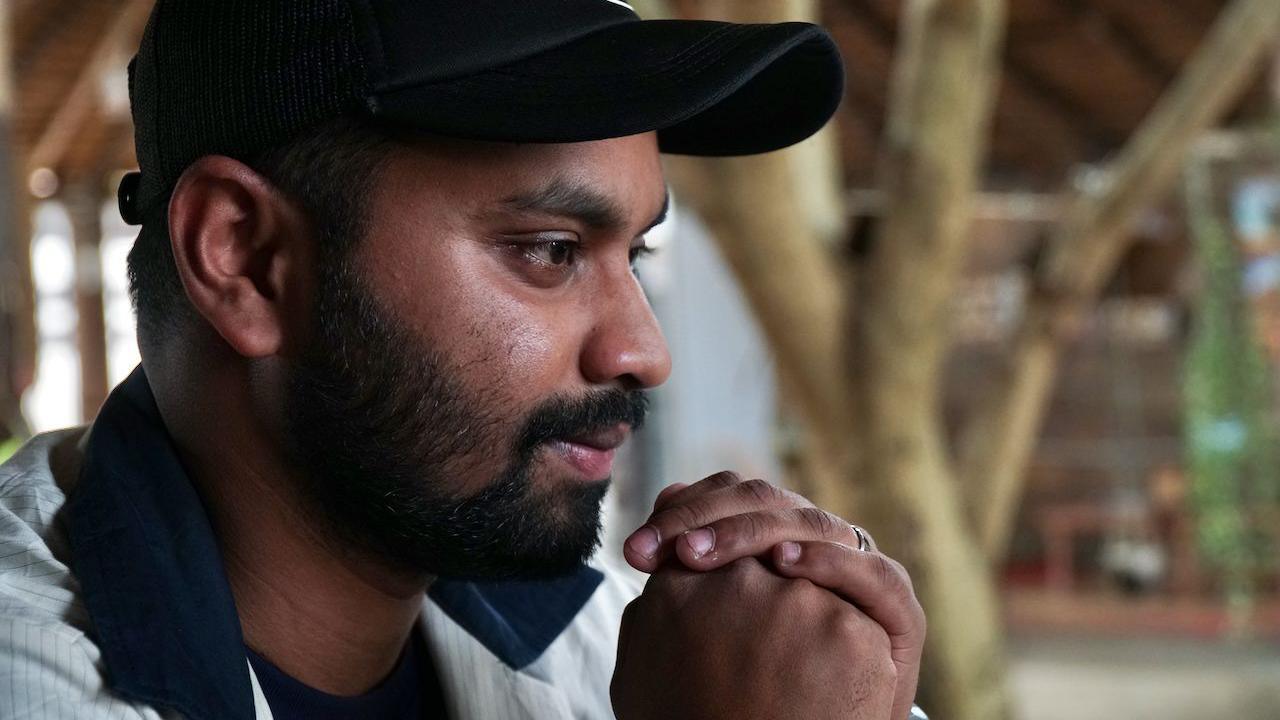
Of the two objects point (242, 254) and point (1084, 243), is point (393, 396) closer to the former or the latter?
point (242, 254)

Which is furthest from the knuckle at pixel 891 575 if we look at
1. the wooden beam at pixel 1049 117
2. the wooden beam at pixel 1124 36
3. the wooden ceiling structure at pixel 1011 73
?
the wooden beam at pixel 1049 117

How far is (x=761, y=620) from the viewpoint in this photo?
993 millimetres

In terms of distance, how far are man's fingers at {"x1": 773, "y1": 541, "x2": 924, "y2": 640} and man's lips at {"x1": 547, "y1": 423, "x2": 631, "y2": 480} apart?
0.19 m

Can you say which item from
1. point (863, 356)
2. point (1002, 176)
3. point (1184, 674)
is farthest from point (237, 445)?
point (1002, 176)

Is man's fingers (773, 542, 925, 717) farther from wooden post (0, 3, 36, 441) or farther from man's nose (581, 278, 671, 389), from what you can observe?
wooden post (0, 3, 36, 441)

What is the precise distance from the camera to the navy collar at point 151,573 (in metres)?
0.95

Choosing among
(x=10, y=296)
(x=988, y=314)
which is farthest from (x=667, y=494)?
(x=988, y=314)

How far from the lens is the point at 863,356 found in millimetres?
2951

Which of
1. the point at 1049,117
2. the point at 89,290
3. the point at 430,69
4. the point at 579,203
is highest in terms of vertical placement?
the point at 430,69

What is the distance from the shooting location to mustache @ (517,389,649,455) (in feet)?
3.63

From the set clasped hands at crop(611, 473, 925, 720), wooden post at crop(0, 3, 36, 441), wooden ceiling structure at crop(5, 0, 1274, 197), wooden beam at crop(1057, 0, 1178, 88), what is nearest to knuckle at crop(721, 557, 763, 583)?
clasped hands at crop(611, 473, 925, 720)

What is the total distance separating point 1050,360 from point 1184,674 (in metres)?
4.49

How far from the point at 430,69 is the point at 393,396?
0.26 meters

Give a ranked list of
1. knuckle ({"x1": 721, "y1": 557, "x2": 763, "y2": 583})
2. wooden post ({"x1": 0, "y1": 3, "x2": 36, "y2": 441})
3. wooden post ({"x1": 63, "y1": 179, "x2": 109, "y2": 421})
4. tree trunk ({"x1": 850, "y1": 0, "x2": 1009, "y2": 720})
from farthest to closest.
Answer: wooden post ({"x1": 63, "y1": 179, "x2": 109, "y2": 421}) → wooden post ({"x1": 0, "y1": 3, "x2": 36, "y2": 441}) → tree trunk ({"x1": 850, "y1": 0, "x2": 1009, "y2": 720}) → knuckle ({"x1": 721, "y1": 557, "x2": 763, "y2": 583})
